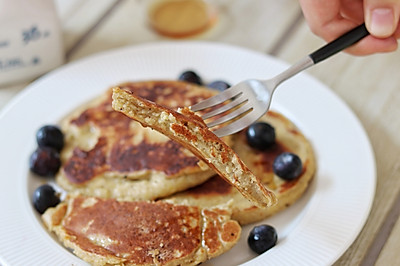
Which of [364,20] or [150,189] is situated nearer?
[150,189]

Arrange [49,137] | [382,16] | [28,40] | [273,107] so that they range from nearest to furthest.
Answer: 1. [382,16]
2. [49,137]
3. [273,107]
4. [28,40]

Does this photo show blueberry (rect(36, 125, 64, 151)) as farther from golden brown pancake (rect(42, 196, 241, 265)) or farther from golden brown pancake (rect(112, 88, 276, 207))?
golden brown pancake (rect(112, 88, 276, 207))

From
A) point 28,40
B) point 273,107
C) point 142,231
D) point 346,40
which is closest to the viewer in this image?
point 142,231

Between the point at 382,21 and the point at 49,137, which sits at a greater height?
the point at 382,21

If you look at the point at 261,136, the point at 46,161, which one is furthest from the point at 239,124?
the point at 46,161

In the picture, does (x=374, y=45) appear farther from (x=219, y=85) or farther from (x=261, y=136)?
(x=219, y=85)

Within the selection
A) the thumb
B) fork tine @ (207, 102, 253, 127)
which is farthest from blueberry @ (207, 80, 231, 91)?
the thumb

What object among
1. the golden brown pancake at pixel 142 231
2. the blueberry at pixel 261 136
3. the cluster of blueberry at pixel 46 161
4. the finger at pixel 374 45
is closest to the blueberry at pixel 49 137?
the cluster of blueberry at pixel 46 161
